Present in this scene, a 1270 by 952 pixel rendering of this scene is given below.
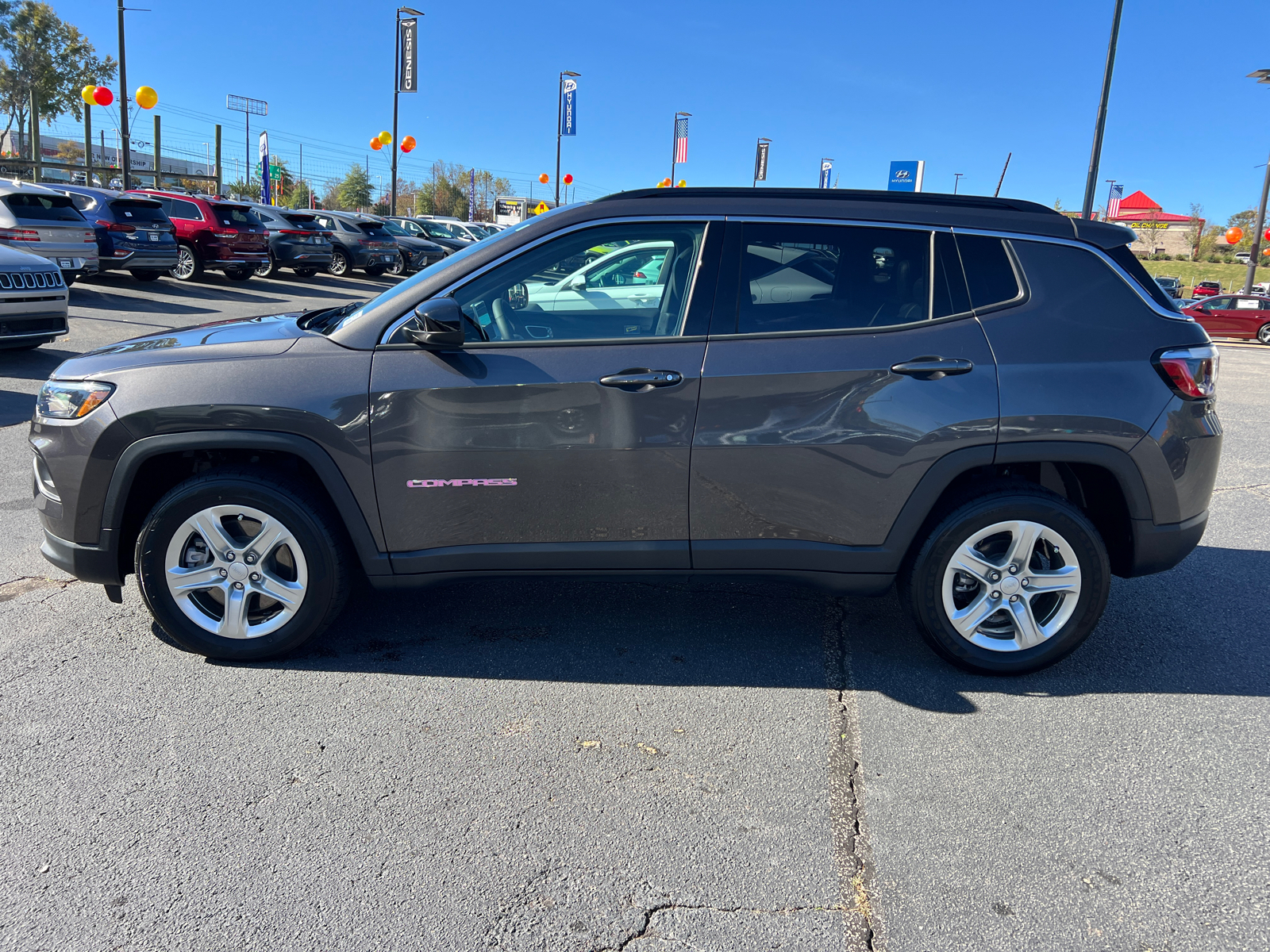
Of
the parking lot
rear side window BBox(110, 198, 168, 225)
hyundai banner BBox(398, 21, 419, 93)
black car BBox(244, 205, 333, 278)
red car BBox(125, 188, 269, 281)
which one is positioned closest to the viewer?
the parking lot

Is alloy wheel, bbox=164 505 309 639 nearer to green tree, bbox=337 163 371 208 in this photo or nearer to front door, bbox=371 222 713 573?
front door, bbox=371 222 713 573

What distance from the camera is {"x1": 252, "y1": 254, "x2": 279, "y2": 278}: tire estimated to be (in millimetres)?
21906

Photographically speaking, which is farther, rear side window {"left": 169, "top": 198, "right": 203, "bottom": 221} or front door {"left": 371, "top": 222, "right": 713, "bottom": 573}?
rear side window {"left": 169, "top": 198, "right": 203, "bottom": 221}

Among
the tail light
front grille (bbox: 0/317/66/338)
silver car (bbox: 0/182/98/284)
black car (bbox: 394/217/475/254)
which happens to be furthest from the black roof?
black car (bbox: 394/217/475/254)

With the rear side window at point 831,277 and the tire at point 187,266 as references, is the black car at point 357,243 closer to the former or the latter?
the tire at point 187,266

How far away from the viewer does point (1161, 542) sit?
353cm

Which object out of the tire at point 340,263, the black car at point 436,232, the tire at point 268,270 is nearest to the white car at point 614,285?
the tire at point 268,270

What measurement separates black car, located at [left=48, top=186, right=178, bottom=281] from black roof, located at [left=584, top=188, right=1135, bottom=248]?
16.5m

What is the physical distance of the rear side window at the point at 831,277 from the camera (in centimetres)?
342

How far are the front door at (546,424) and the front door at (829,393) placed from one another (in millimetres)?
139

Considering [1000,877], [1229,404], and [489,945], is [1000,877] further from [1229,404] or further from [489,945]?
[1229,404]

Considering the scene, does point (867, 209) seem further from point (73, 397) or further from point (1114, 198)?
point (1114, 198)

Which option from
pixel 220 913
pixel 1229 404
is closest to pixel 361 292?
pixel 1229 404

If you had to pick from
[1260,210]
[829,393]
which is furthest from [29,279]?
[1260,210]
